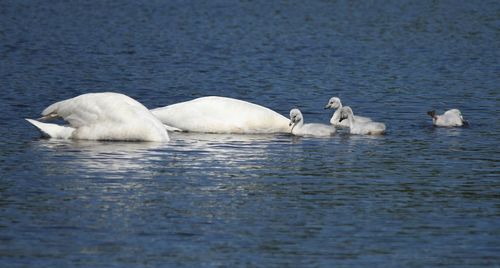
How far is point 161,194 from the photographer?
14.9 metres

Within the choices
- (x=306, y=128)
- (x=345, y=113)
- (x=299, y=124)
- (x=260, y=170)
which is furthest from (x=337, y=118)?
(x=260, y=170)

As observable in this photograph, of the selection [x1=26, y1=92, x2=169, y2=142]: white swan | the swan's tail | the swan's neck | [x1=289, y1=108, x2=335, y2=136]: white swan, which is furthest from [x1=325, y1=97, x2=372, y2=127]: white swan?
the swan's tail

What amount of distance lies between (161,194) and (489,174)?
14.8ft

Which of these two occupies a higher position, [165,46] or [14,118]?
[165,46]

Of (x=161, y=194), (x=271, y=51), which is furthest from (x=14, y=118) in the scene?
(x=271, y=51)

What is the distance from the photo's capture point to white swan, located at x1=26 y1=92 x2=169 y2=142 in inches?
741

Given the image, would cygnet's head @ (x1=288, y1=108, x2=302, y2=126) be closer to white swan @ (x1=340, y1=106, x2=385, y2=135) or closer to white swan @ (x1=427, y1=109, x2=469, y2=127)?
white swan @ (x1=340, y1=106, x2=385, y2=135)

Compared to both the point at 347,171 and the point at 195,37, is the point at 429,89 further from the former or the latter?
the point at 195,37

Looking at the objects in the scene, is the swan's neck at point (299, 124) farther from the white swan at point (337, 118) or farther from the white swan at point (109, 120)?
the white swan at point (109, 120)

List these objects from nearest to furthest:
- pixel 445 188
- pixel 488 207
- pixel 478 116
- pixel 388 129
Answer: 1. pixel 488 207
2. pixel 445 188
3. pixel 388 129
4. pixel 478 116

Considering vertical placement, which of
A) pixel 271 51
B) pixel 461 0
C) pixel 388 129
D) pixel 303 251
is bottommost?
pixel 303 251

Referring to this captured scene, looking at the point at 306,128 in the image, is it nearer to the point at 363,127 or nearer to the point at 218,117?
the point at 363,127

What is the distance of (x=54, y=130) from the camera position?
19406 millimetres

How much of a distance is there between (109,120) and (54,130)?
3.28 ft
